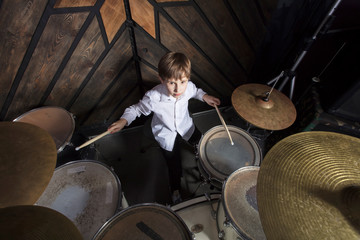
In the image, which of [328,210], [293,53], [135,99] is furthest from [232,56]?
[328,210]

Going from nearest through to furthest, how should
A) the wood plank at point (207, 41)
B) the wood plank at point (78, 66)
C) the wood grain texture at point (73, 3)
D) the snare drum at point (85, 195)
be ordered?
the snare drum at point (85, 195) < the wood grain texture at point (73, 3) < the wood plank at point (78, 66) < the wood plank at point (207, 41)

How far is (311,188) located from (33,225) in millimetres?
967

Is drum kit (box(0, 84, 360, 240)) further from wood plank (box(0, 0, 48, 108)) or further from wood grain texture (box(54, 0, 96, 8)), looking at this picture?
wood grain texture (box(54, 0, 96, 8))

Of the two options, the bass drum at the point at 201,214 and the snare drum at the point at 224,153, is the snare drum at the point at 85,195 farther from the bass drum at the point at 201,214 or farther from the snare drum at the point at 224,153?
the snare drum at the point at 224,153

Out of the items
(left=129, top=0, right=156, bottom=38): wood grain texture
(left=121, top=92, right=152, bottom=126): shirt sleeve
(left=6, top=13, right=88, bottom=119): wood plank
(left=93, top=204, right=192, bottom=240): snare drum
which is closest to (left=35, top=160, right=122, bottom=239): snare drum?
(left=93, top=204, right=192, bottom=240): snare drum

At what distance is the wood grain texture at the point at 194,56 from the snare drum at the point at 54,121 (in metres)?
1.30

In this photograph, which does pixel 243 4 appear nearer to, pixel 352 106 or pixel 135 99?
pixel 352 106

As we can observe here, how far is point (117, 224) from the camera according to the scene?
0.99 m

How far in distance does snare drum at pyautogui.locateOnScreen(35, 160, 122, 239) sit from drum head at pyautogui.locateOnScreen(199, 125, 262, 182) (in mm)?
766

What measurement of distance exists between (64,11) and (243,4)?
5.78 ft

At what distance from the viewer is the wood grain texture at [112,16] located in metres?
1.43

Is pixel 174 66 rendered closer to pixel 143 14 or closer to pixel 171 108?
pixel 171 108

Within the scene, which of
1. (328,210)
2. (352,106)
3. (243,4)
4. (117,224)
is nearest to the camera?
(328,210)

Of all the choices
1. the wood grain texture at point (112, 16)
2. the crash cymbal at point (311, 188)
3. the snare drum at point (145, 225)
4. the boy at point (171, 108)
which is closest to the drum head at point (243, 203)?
the snare drum at point (145, 225)
